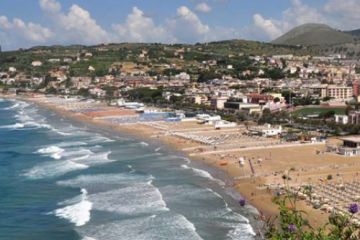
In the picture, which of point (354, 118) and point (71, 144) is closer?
point (71, 144)

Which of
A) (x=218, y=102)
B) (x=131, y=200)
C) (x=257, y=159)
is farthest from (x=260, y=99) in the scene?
(x=131, y=200)

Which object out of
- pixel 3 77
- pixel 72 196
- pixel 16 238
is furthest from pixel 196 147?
pixel 3 77

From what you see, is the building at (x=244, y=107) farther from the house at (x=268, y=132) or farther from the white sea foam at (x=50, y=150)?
the white sea foam at (x=50, y=150)

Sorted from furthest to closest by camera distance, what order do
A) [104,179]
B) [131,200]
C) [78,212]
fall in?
[104,179] < [131,200] < [78,212]

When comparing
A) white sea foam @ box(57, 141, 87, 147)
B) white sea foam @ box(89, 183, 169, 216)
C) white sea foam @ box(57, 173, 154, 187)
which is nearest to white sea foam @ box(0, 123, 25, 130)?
white sea foam @ box(57, 141, 87, 147)

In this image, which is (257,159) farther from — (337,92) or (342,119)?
(337,92)

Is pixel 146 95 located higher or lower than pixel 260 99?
lower

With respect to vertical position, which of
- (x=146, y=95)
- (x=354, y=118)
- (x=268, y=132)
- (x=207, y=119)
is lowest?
(x=268, y=132)

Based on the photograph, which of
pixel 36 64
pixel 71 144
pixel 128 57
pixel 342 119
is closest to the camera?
pixel 71 144
